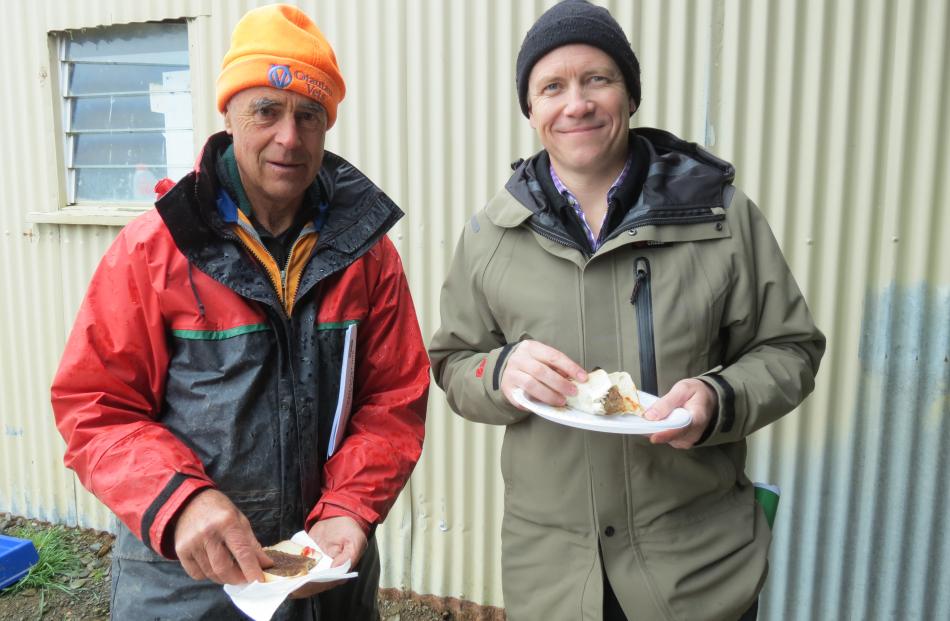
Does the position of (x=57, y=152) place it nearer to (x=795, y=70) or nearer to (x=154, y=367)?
(x=154, y=367)

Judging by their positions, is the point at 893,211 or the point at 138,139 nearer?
the point at 893,211

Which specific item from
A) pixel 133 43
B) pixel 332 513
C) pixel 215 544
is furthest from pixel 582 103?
pixel 133 43

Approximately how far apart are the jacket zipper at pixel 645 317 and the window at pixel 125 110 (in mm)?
3320

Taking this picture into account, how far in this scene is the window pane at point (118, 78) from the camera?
445 centimetres

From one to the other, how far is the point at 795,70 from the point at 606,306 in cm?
191

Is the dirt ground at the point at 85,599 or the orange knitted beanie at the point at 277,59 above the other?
the orange knitted beanie at the point at 277,59

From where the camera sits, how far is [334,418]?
6.84ft

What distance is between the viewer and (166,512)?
1707 millimetres

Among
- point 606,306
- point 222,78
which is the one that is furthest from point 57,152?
point 606,306

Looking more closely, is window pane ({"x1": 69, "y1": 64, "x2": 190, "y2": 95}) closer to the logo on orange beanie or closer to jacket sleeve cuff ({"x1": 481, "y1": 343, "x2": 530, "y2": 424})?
the logo on orange beanie

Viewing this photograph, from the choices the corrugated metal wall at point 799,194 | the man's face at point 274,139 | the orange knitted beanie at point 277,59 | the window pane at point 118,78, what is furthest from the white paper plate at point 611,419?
the window pane at point 118,78

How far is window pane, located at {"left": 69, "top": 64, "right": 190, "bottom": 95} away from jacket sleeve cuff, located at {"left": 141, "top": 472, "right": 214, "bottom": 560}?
3.28m

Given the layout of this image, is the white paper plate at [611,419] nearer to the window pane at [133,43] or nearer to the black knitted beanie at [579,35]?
the black knitted beanie at [579,35]

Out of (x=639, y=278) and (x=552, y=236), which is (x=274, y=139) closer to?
(x=552, y=236)
